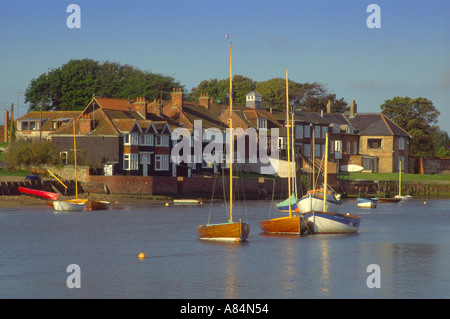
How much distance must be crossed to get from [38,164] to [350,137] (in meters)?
61.0

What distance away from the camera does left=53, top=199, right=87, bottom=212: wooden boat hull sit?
236 ft

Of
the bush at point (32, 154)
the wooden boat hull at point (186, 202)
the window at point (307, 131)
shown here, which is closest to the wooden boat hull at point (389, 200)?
the window at point (307, 131)

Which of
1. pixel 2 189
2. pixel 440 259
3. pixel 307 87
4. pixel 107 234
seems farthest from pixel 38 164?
pixel 307 87

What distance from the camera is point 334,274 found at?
36781 mm

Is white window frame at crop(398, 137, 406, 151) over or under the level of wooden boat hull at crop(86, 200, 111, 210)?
over

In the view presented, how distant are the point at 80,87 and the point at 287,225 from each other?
97.8 meters

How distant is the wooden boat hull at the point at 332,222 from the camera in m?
52.8

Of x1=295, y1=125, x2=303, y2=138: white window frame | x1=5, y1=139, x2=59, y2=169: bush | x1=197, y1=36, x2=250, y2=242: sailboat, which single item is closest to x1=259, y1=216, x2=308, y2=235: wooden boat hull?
x1=197, y1=36, x2=250, y2=242: sailboat

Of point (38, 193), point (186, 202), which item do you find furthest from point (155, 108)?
point (38, 193)

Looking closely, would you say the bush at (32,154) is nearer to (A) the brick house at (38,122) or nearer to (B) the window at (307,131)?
(A) the brick house at (38,122)

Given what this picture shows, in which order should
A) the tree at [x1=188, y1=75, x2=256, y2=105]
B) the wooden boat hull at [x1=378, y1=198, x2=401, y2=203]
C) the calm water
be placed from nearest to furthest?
1. the calm water
2. the wooden boat hull at [x1=378, y1=198, x2=401, y2=203]
3. the tree at [x1=188, y1=75, x2=256, y2=105]

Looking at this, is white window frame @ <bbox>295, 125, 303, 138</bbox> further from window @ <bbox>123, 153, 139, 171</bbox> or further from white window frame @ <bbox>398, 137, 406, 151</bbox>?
window @ <bbox>123, 153, 139, 171</bbox>

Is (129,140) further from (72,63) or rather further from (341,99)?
(341,99)

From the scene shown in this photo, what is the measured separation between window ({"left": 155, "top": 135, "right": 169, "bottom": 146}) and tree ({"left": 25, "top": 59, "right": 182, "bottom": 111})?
46.7 meters
